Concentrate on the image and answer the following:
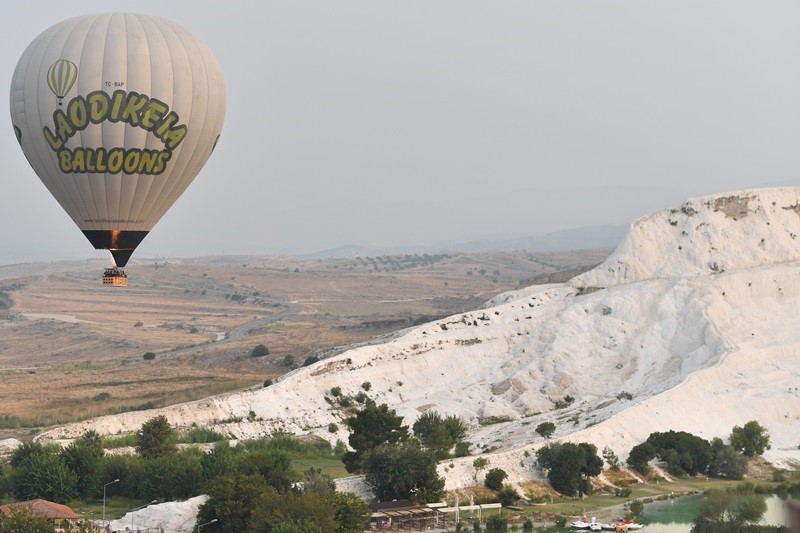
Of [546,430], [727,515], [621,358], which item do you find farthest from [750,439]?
[727,515]

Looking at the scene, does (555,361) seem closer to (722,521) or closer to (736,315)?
(736,315)

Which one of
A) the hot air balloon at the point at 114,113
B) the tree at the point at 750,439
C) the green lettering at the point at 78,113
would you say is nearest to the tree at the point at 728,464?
the tree at the point at 750,439

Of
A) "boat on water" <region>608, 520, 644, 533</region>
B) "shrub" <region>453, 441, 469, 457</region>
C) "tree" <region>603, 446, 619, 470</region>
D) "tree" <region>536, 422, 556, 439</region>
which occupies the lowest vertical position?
"boat on water" <region>608, 520, 644, 533</region>

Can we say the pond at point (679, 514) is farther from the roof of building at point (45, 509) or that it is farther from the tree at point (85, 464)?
the tree at point (85, 464)

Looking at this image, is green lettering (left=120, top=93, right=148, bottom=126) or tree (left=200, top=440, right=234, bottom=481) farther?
tree (left=200, top=440, right=234, bottom=481)

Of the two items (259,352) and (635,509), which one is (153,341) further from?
(635,509)

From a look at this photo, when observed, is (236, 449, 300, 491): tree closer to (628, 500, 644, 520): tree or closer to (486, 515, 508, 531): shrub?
(486, 515, 508, 531): shrub

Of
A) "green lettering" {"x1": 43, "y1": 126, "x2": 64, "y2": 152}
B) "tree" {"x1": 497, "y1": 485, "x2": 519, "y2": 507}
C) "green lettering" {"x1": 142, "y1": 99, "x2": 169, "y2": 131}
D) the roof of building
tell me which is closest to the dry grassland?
the roof of building
